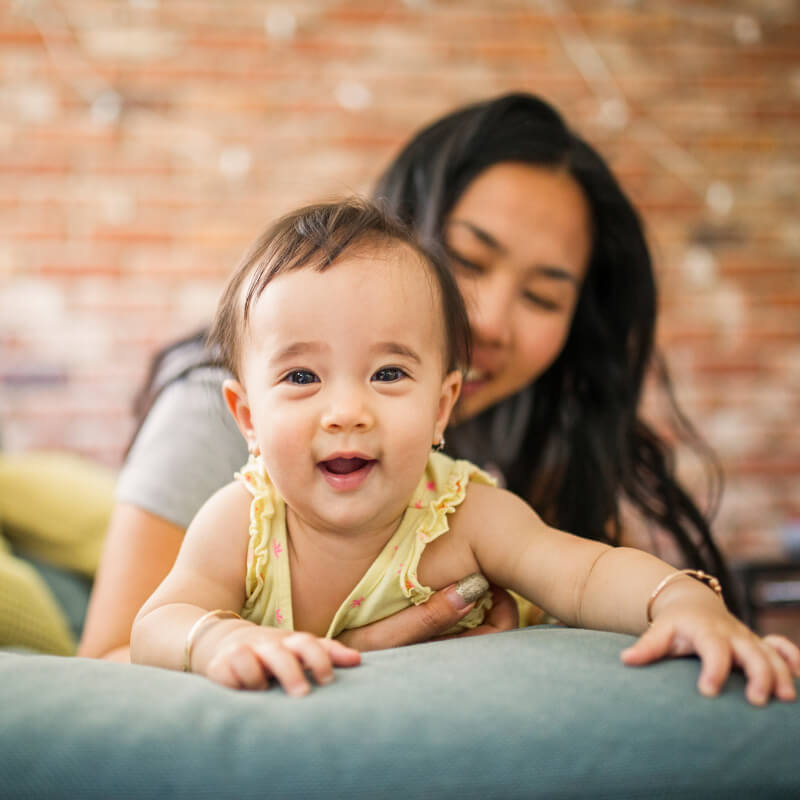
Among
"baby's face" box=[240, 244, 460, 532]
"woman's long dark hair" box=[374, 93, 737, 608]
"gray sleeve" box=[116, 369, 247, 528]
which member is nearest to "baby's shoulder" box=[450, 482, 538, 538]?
"baby's face" box=[240, 244, 460, 532]

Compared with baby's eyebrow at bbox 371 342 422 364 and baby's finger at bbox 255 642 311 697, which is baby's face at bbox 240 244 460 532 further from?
baby's finger at bbox 255 642 311 697

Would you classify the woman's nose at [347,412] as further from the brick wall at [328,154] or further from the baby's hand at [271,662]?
the brick wall at [328,154]

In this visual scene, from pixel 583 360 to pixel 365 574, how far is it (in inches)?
38.0

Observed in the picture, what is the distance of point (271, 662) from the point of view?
663 mm

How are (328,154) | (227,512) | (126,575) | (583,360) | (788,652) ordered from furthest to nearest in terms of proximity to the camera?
(328,154) → (583,360) → (126,575) → (227,512) → (788,652)

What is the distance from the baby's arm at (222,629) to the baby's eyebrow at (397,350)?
0.80 feet

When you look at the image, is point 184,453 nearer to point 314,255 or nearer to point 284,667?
point 314,255

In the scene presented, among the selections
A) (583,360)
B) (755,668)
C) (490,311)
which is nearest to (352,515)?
(755,668)

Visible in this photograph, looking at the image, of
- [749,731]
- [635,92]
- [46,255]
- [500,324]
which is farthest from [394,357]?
[635,92]

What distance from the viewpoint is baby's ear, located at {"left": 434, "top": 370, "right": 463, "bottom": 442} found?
0.95 m

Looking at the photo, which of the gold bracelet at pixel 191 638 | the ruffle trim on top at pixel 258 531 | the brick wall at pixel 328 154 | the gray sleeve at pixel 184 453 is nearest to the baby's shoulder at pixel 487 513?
the ruffle trim on top at pixel 258 531

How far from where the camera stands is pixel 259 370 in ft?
2.81

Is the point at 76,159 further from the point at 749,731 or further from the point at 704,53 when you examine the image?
the point at 749,731

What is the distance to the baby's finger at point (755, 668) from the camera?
0.64 m
